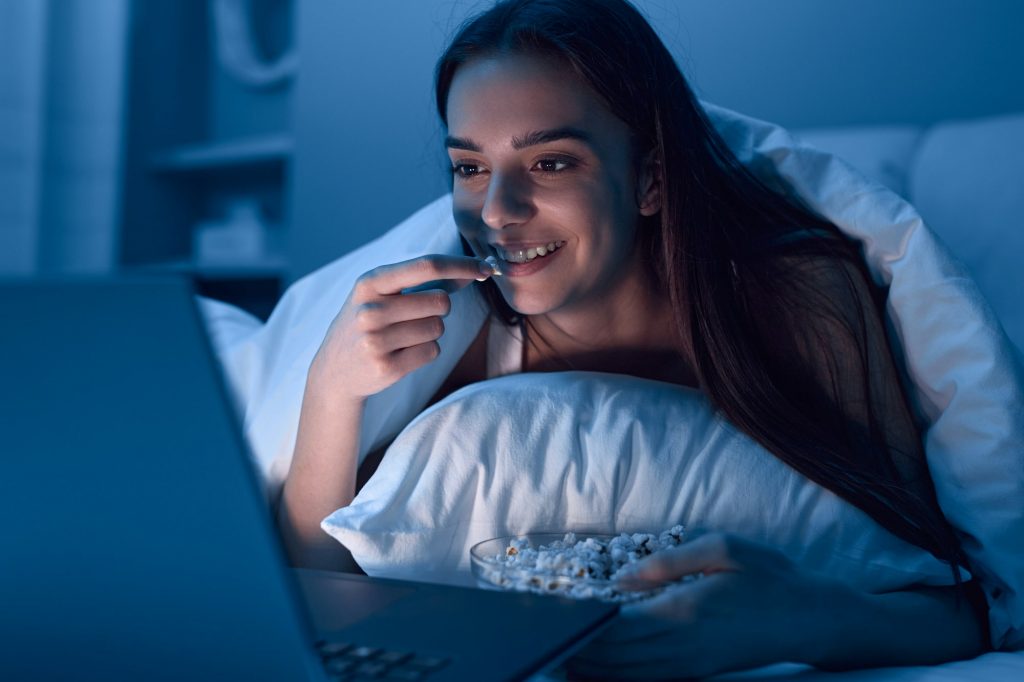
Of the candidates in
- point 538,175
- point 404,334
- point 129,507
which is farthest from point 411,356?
point 129,507

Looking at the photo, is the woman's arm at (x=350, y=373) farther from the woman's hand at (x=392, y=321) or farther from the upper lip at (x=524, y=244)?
the upper lip at (x=524, y=244)

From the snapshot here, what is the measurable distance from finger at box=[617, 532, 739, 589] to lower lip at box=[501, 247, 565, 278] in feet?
1.94

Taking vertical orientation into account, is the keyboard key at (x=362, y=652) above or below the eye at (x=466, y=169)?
below

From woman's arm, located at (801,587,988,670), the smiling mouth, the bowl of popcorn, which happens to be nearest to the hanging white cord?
the smiling mouth

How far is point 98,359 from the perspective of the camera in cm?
43

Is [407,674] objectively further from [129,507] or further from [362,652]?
[129,507]

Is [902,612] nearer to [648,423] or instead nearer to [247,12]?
[648,423]

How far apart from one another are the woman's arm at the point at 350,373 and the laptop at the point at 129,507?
0.56 metres

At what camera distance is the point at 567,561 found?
2.48 ft

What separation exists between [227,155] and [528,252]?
2356mm

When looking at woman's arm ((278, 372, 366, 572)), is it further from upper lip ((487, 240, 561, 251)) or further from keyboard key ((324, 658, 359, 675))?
keyboard key ((324, 658, 359, 675))

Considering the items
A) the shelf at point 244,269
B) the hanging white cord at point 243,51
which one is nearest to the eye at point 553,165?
the shelf at point 244,269

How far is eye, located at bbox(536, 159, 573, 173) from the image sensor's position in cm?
122

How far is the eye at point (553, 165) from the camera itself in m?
1.22
